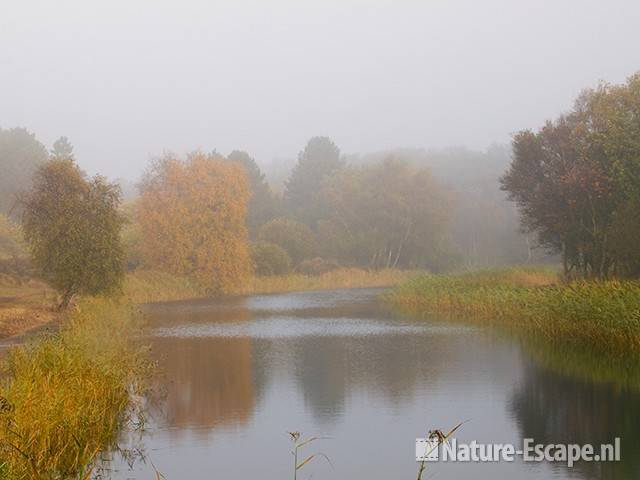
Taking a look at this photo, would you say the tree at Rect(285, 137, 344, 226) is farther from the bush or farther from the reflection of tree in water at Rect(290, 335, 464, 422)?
the reflection of tree in water at Rect(290, 335, 464, 422)

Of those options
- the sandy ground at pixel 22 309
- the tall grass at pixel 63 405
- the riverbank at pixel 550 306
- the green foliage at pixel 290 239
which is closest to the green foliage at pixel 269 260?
the green foliage at pixel 290 239

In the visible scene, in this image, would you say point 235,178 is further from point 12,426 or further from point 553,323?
point 12,426

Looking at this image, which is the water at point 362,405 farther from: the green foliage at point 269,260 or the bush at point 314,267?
the bush at point 314,267

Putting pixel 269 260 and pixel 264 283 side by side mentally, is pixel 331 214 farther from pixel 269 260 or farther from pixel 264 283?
pixel 264 283

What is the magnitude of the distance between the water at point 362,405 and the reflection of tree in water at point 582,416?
32mm

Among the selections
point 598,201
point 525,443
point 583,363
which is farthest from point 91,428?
point 598,201

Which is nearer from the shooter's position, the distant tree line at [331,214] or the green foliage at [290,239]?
the distant tree line at [331,214]

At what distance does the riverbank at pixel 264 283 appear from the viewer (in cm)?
5759

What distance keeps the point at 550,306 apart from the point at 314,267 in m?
51.1

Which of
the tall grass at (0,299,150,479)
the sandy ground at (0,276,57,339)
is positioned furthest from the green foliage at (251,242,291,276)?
the tall grass at (0,299,150,479)

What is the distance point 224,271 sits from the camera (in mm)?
63656

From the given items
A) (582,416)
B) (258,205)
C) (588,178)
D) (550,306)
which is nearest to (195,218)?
(588,178)

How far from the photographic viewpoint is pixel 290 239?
83.0m

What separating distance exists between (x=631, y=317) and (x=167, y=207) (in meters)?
44.3
